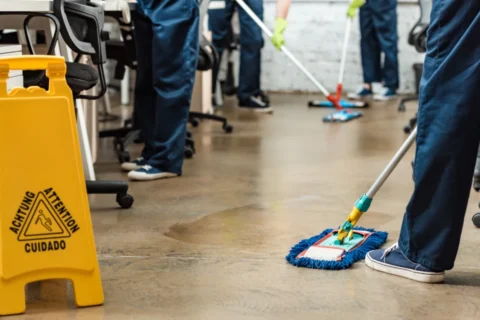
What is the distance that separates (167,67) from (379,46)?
3811mm

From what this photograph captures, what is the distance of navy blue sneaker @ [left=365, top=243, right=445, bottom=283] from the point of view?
1.92m

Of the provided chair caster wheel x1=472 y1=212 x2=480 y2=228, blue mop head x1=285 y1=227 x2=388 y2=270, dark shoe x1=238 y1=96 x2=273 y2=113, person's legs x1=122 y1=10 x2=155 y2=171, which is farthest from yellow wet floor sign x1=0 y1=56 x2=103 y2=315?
dark shoe x1=238 y1=96 x2=273 y2=113

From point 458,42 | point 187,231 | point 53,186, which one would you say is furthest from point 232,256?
point 458,42

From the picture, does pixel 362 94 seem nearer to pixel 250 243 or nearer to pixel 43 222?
pixel 250 243

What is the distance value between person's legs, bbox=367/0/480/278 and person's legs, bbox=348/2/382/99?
477 cm

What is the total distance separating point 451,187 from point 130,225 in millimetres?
1048

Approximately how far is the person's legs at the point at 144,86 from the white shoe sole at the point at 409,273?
5.12 feet

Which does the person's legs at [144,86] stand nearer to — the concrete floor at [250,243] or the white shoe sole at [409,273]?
the concrete floor at [250,243]

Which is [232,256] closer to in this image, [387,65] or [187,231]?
[187,231]

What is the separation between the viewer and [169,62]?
3.12m

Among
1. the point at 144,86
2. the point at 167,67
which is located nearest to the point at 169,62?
the point at 167,67

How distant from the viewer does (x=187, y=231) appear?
2.42 m

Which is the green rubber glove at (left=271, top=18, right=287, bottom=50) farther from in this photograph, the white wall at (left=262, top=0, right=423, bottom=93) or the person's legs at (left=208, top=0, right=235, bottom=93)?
the white wall at (left=262, top=0, right=423, bottom=93)

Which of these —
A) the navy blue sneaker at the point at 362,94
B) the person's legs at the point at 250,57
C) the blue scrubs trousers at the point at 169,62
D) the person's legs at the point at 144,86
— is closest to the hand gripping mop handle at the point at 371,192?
the blue scrubs trousers at the point at 169,62
